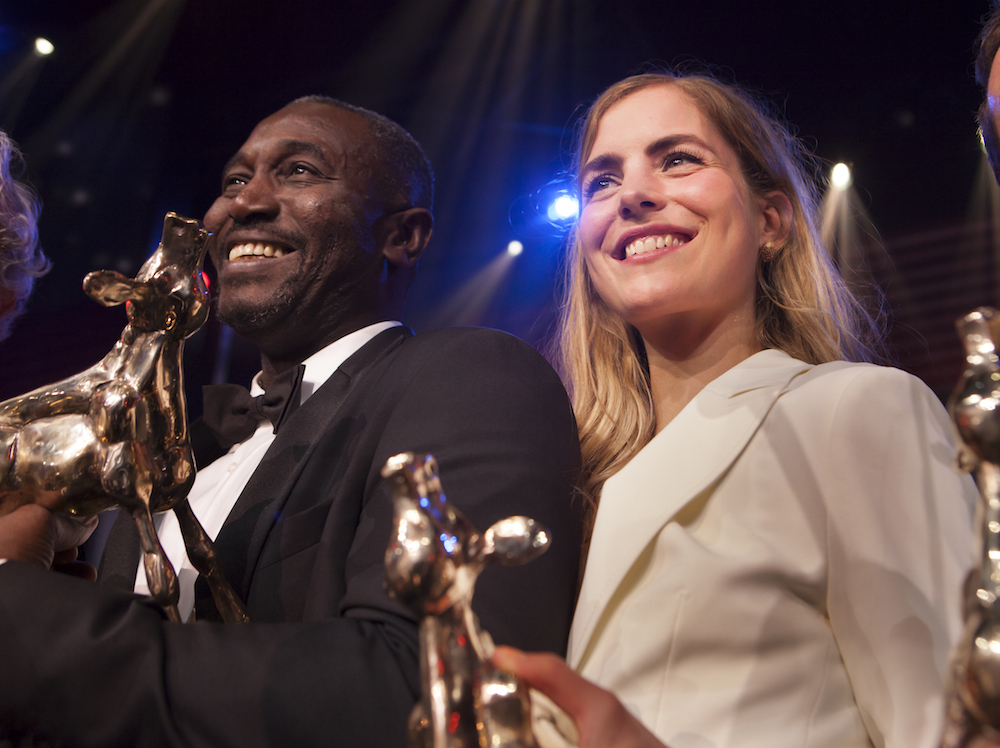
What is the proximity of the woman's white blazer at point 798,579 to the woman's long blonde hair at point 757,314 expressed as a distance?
284mm

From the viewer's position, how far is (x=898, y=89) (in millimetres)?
3354

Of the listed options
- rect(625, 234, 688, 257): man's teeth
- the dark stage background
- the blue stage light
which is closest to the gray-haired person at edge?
the blue stage light

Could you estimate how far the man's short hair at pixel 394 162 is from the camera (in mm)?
1759

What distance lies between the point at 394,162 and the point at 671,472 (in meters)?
1.06

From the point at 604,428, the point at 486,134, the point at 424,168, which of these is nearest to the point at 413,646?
the point at 604,428

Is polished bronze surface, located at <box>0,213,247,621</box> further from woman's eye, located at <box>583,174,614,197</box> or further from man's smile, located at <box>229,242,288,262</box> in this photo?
woman's eye, located at <box>583,174,614,197</box>

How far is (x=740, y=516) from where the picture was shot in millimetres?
980

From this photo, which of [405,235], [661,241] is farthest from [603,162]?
[405,235]

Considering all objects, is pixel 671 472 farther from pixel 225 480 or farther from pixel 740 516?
pixel 225 480

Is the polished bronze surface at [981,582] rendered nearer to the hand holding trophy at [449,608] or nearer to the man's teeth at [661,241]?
the hand holding trophy at [449,608]

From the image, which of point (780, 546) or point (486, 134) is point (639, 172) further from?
point (486, 134)

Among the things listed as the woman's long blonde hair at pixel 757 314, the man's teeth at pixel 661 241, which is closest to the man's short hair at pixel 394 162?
A: the woman's long blonde hair at pixel 757 314

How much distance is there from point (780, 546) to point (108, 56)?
11.3 ft

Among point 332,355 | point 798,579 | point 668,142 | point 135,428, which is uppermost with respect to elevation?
point 668,142
